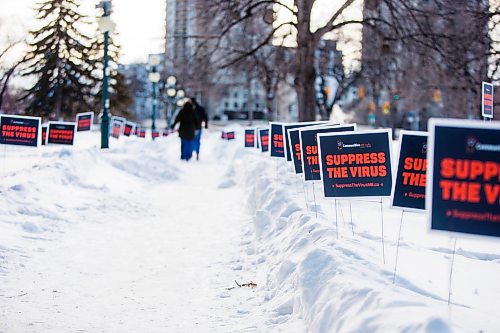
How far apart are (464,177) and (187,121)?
1746 cm

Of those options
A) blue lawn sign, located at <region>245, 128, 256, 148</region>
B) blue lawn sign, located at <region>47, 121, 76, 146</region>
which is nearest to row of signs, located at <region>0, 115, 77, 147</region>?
blue lawn sign, located at <region>47, 121, 76, 146</region>

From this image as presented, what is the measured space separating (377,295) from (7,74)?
2068 inches

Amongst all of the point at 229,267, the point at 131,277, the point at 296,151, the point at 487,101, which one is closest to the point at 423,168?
the point at 229,267

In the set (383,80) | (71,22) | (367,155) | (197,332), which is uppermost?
(71,22)

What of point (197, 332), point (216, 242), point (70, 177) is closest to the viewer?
point (197, 332)

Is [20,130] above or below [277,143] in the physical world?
above

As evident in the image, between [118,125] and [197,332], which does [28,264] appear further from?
[118,125]

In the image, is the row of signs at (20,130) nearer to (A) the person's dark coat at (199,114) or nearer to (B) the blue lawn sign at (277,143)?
(B) the blue lawn sign at (277,143)

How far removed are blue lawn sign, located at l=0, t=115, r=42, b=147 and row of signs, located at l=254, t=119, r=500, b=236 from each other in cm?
462

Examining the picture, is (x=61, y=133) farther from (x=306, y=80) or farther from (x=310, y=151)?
(x=310, y=151)

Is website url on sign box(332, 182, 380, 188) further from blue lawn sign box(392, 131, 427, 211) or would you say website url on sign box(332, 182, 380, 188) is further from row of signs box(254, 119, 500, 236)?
blue lawn sign box(392, 131, 427, 211)

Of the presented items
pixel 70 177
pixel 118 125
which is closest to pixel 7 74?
pixel 118 125

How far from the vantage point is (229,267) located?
7.20 meters

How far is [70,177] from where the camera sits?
12.2m
